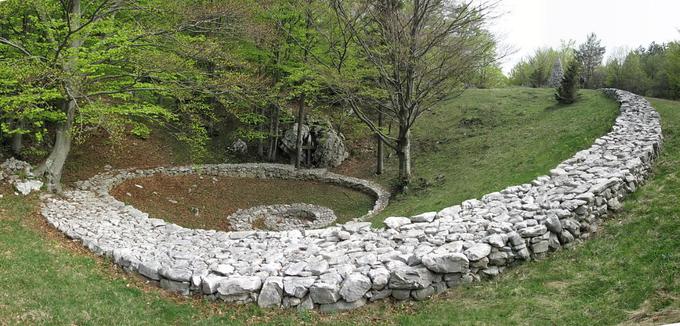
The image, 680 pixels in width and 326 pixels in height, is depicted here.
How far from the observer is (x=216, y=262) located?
33.6 feet

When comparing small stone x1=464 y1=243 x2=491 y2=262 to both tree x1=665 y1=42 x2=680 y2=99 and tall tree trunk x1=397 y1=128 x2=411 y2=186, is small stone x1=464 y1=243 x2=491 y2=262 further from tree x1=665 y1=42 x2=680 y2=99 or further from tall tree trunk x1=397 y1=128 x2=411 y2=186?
tree x1=665 y1=42 x2=680 y2=99

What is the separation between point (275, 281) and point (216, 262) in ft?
6.89

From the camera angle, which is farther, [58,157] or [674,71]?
[674,71]

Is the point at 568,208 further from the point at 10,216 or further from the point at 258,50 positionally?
the point at 258,50

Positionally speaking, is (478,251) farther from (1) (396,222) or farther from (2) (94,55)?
(2) (94,55)

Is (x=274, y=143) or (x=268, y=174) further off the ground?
(x=274, y=143)

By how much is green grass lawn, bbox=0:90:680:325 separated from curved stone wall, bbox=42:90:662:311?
32 cm

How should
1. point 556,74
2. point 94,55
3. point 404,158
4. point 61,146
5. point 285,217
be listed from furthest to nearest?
point 556,74 → point 404,158 → point 285,217 → point 61,146 → point 94,55

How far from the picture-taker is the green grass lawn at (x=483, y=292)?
7387 millimetres

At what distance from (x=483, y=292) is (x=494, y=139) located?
19390mm

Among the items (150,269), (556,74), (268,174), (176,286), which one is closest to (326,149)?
(268,174)

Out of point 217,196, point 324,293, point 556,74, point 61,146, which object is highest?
point 556,74

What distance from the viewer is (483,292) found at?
8.64 meters

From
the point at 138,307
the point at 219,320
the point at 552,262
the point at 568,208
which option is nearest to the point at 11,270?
the point at 138,307
